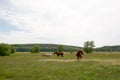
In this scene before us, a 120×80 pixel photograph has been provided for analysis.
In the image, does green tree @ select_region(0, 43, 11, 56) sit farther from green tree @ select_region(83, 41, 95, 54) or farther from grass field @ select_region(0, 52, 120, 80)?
grass field @ select_region(0, 52, 120, 80)

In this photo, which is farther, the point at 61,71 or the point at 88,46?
the point at 88,46

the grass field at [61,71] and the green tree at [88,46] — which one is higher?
the green tree at [88,46]

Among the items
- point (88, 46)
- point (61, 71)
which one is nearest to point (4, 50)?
point (88, 46)

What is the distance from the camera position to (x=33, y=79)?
18.2m

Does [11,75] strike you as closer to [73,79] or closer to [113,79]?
[73,79]

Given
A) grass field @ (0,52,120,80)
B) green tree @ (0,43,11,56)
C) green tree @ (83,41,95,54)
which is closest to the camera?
grass field @ (0,52,120,80)

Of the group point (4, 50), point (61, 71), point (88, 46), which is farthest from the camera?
point (88, 46)

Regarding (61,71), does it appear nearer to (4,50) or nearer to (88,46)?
(4,50)

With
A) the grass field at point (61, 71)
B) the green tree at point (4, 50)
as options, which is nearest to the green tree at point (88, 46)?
the green tree at point (4, 50)

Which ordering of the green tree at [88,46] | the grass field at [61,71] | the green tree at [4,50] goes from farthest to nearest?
the green tree at [88,46] → the green tree at [4,50] → the grass field at [61,71]

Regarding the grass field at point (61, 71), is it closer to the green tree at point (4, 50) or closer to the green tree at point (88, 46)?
the green tree at point (4, 50)

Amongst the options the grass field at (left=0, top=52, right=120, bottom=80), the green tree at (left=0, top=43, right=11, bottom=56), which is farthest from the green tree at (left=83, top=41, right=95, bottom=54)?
the grass field at (left=0, top=52, right=120, bottom=80)

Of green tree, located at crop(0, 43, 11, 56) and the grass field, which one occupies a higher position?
green tree, located at crop(0, 43, 11, 56)

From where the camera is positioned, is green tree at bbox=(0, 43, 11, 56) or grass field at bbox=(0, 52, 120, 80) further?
green tree at bbox=(0, 43, 11, 56)
